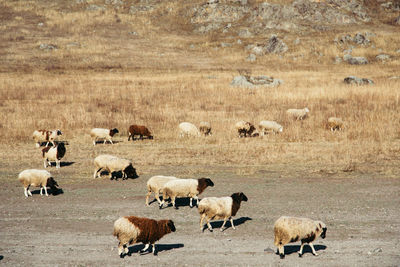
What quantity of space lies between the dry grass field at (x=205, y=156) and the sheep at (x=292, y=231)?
42cm

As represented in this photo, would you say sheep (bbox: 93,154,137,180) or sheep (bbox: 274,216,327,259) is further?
sheep (bbox: 93,154,137,180)

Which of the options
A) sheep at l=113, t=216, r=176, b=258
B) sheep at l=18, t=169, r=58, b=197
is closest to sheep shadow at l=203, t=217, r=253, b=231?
sheep at l=113, t=216, r=176, b=258

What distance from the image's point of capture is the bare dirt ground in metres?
10.4

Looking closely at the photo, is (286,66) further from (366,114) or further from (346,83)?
(366,114)

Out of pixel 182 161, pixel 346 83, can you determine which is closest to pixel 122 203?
pixel 182 161

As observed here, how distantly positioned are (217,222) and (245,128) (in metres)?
13.5

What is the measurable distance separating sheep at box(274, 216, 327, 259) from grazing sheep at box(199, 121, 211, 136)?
1691cm

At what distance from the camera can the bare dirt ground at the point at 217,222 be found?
10422mm

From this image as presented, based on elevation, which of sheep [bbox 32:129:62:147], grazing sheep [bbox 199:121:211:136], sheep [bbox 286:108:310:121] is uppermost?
sheep [bbox 286:108:310:121]

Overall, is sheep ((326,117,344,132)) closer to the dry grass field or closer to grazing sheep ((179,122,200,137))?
the dry grass field

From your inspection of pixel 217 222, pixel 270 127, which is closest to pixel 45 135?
pixel 270 127

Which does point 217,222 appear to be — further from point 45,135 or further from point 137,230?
point 45,135

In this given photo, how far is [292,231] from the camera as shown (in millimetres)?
9992

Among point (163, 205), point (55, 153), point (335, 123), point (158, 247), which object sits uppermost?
point (335, 123)
